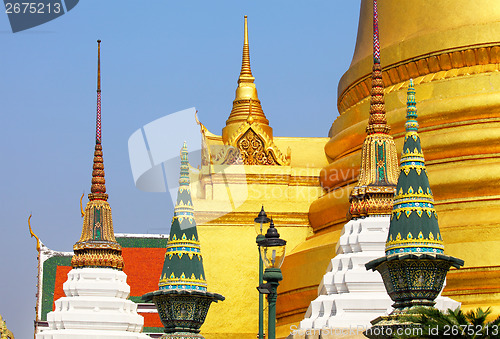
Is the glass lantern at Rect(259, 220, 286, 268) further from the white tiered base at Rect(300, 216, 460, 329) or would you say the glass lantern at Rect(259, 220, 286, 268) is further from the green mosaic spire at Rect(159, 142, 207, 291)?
the white tiered base at Rect(300, 216, 460, 329)

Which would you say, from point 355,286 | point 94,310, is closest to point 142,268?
point 94,310

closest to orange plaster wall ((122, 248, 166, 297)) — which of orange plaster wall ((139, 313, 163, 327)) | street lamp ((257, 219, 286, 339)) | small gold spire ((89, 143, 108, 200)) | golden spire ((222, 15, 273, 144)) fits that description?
orange plaster wall ((139, 313, 163, 327))

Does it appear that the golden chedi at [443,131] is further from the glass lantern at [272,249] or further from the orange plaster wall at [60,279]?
the orange plaster wall at [60,279]

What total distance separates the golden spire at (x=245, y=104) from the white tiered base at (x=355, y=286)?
767 centimetres

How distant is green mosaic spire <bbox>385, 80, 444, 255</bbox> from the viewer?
12383mm

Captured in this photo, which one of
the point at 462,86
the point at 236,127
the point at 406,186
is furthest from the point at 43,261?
the point at 406,186

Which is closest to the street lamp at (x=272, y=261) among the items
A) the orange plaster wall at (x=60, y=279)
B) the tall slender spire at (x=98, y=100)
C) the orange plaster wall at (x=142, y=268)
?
the tall slender spire at (x=98, y=100)

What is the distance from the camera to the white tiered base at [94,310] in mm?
21703

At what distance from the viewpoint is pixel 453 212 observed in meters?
19.5

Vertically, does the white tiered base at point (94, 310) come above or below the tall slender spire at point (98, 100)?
below

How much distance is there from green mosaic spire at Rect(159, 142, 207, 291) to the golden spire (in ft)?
32.3

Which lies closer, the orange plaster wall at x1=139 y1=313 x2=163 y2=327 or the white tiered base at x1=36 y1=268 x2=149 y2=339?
the white tiered base at x1=36 y1=268 x2=149 y2=339

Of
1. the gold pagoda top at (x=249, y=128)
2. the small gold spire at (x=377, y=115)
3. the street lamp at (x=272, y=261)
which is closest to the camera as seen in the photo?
the street lamp at (x=272, y=261)

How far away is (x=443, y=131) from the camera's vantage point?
20859mm
